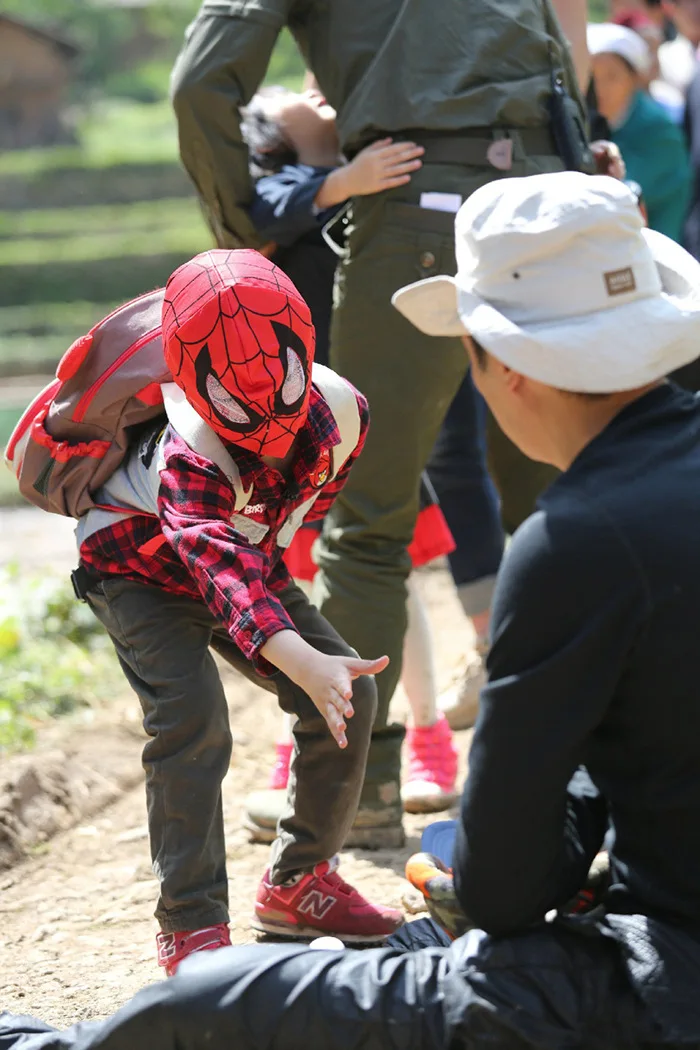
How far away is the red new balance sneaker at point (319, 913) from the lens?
2828 millimetres

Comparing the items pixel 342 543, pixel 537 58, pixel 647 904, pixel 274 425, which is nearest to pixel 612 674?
pixel 647 904

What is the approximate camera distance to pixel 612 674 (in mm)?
1780

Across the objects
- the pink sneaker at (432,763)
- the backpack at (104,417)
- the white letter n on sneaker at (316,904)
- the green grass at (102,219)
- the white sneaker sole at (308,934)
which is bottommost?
the green grass at (102,219)

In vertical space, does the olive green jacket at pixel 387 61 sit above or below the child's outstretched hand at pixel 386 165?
above

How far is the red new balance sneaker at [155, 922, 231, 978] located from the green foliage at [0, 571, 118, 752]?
1647 mm

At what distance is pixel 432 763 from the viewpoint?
12.1ft

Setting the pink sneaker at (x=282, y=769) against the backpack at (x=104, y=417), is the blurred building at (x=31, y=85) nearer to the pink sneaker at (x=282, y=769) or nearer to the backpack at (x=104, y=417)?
the pink sneaker at (x=282, y=769)

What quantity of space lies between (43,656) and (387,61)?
259cm

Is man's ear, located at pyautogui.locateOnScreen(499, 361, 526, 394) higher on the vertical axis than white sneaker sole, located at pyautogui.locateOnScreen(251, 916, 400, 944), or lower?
higher

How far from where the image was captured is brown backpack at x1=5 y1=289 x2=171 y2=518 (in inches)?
103

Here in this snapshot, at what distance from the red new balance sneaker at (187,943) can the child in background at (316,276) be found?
958mm

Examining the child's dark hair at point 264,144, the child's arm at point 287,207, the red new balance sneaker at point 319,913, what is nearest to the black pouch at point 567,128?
the child's arm at point 287,207

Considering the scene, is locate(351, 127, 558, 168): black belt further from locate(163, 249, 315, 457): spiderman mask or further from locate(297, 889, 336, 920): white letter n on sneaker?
locate(297, 889, 336, 920): white letter n on sneaker

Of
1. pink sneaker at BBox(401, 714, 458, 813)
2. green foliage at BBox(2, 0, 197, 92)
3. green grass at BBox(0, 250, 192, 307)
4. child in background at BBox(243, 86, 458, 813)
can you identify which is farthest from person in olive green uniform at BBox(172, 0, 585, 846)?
green foliage at BBox(2, 0, 197, 92)
